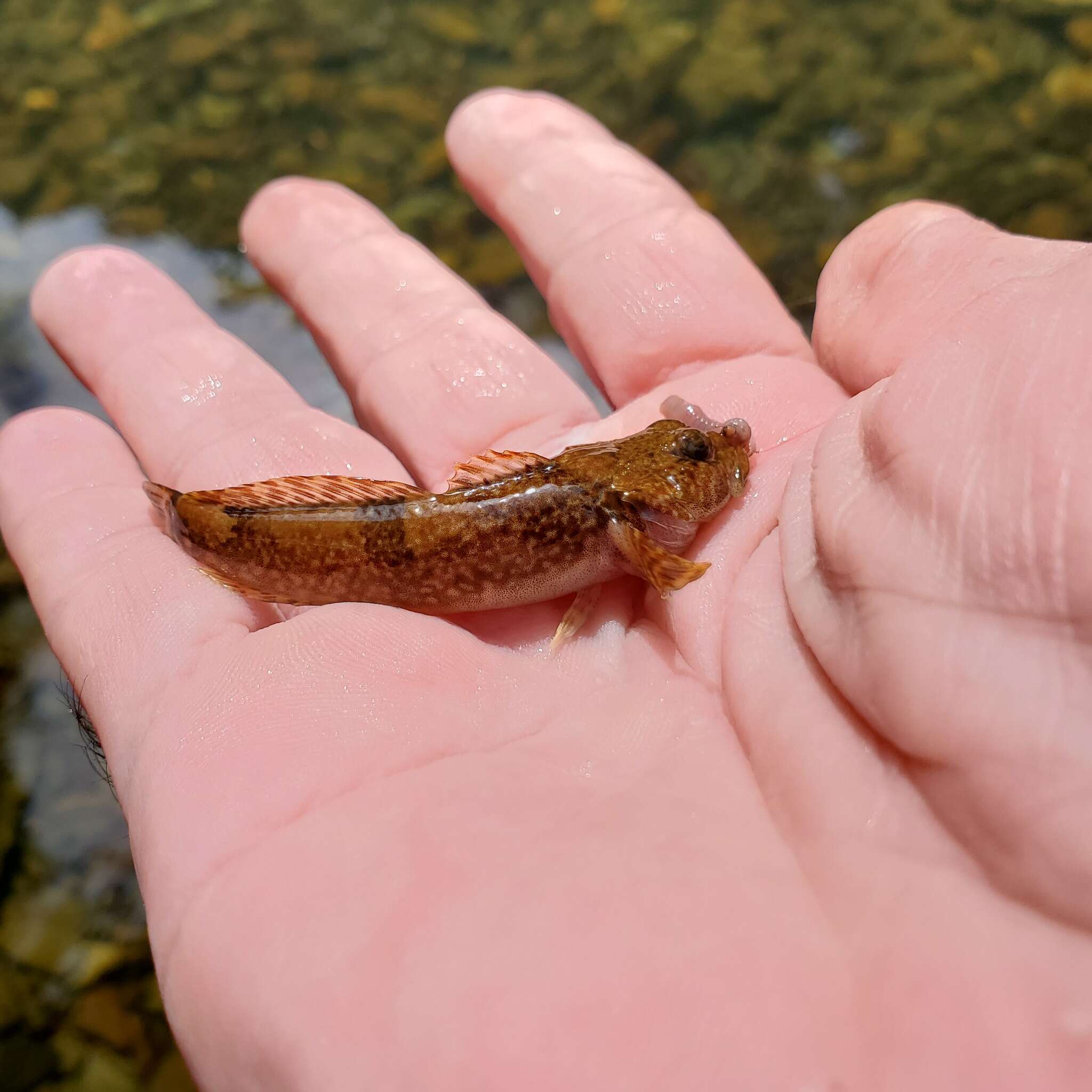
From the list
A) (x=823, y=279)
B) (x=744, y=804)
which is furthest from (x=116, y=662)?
(x=823, y=279)

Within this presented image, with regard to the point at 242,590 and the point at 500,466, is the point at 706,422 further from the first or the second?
the point at 242,590

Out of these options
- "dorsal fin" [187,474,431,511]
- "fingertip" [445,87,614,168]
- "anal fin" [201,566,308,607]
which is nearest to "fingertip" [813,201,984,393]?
"dorsal fin" [187,474,431,511]

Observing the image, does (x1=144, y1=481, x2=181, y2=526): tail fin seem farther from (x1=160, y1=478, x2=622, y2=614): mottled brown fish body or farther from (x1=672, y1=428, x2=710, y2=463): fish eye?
(x1=672, y1=428, x2=710, y2=463): fish eye

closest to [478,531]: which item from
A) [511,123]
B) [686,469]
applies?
[686,469]

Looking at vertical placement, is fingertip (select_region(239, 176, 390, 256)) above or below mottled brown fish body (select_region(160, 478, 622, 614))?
above

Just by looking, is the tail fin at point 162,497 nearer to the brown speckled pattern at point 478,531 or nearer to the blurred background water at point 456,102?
the brown speckled pattern at point 478,531

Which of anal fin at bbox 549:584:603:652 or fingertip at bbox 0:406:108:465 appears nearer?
anal fin at bbox 549:584:603:652

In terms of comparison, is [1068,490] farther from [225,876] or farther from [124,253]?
[124,253]
